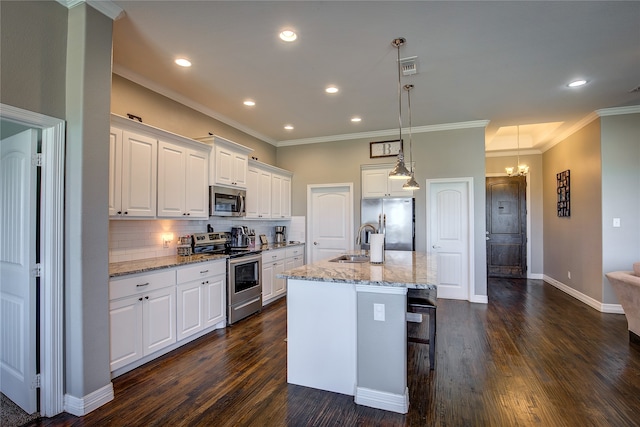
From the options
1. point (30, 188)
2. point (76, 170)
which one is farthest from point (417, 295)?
point (30, 188)

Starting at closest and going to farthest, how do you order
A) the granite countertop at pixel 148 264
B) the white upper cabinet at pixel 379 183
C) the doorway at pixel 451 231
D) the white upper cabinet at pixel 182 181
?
1. the granite countertop at pixel 148 264
2. the white upper cabinet at pixel 182 181
3. the doorway at pixel 451 231
4. the white upper cabinet at pixel 379 183

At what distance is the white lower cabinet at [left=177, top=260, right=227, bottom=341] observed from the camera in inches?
124

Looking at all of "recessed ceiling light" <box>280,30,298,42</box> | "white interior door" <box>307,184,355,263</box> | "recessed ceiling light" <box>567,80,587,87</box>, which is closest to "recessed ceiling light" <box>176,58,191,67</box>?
"recessed ceiling light" <box>280,30,298,42</box>

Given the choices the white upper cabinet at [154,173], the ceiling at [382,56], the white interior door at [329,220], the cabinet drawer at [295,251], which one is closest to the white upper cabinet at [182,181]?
the white upper cabinet at [154,173]

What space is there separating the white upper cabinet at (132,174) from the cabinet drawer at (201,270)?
67cm

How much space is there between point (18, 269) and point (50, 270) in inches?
11.6

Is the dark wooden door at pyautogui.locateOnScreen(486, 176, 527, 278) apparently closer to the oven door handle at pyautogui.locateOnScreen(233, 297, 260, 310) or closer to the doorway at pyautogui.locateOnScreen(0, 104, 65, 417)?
the oven door handle at pyautogui.locateOnScreen(233, 297, 260, 310)

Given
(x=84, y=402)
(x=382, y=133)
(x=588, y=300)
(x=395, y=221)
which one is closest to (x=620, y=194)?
(x=588, y=300)

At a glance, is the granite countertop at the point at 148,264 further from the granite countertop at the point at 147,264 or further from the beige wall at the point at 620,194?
the beige wall at the point at 620,194

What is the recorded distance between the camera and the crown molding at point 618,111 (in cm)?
429

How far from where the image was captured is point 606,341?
3338mm

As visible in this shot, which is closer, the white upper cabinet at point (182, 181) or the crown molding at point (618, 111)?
the white upper cabinet at point (182, 181)

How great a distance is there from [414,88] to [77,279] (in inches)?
147

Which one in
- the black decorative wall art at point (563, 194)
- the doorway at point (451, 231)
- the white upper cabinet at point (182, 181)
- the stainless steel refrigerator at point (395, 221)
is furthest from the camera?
the black decorative wall art at point (563, 194)
